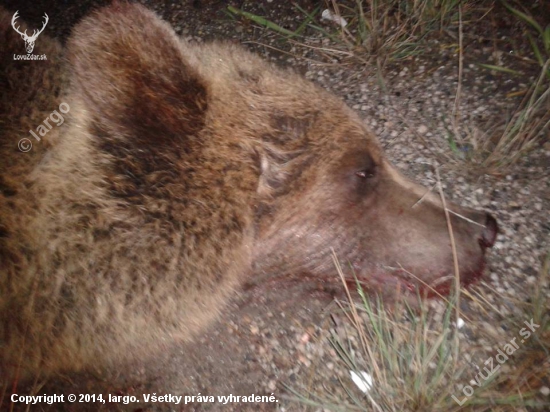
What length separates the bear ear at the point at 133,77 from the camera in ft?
5.97

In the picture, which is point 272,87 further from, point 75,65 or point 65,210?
point 65,210

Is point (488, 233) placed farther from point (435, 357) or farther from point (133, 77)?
point (133, 77)

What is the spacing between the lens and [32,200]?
5.97 feet

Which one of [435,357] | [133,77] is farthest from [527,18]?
[133,77]

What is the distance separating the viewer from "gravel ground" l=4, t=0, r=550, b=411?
6.98 ft

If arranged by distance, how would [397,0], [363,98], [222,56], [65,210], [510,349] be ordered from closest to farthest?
[65,210], [510,349], [222,56], [363,98], [397,0]

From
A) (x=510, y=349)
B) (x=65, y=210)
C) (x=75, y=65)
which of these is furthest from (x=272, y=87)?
(x=510, y=349)

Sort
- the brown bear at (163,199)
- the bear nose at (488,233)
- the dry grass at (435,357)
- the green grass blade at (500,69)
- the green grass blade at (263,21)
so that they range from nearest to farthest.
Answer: the brown bear at (163,199), the dry grass at (435,357), the bear nose at (488,233), the green grass blade at (500,69), the green grass blade at (263,21)

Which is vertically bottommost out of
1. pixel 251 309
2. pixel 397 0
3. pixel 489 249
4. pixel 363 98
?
pixel 251 309

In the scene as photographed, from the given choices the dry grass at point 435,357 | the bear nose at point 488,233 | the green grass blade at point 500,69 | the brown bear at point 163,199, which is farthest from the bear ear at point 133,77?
the green grass blade at point 500,69

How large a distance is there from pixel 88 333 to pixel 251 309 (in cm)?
79

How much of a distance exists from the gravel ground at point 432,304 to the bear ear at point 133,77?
935 mm

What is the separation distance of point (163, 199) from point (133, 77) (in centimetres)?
50

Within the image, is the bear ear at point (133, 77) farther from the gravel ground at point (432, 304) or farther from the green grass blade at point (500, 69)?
the green grass blade at point (500, 69)
